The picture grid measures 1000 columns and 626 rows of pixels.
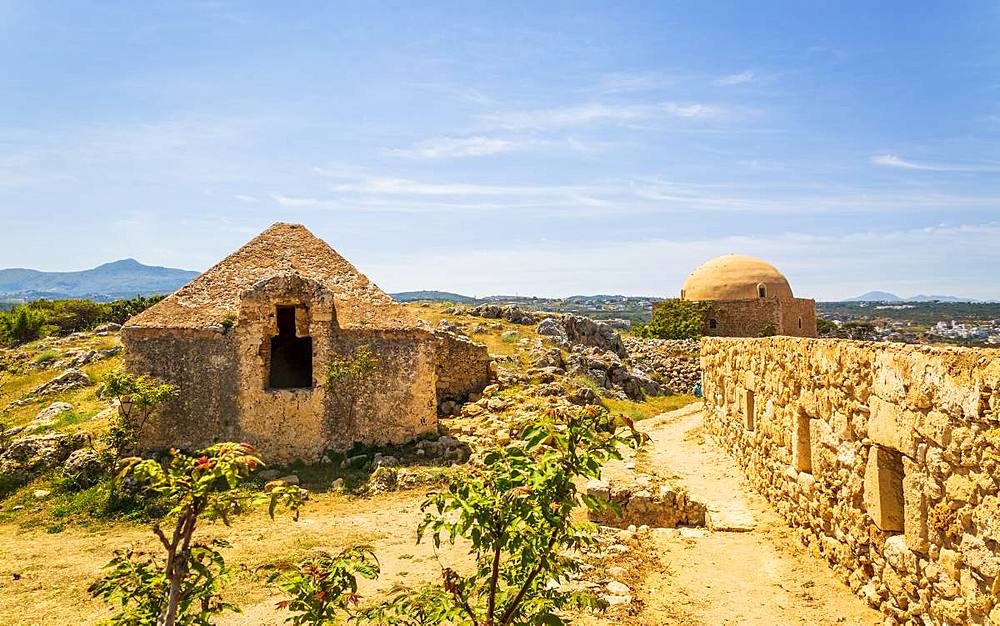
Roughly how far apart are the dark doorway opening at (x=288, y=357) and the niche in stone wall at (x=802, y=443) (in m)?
11.1

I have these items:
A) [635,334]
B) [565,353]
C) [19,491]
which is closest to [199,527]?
[19,491]

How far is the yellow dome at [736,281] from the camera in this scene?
115 ft

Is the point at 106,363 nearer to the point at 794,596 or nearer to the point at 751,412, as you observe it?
the point at 751,412

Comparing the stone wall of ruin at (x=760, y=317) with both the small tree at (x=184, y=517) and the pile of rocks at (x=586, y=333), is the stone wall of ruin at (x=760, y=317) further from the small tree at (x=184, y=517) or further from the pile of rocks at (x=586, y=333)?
the small tree at (x=184, y=517)

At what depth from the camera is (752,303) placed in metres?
34.6

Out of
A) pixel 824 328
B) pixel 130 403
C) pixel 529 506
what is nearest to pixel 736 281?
pixel 824 328

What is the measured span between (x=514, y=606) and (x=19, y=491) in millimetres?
12275

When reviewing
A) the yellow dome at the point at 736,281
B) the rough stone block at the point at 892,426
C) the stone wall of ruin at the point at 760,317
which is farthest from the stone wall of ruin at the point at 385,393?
the yellow dome at the point at 736,281

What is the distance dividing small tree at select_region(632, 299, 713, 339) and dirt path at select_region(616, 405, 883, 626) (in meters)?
25.5

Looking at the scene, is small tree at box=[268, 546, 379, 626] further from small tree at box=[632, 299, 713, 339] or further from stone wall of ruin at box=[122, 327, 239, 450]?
small tree at box=[632, 299, 713, 339]

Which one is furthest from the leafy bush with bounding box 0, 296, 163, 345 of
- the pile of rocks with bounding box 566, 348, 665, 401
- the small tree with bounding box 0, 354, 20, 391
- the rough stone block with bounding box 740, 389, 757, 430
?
the rough stone block with bounding box 740, 389, 757, 430

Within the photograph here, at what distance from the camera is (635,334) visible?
135ft

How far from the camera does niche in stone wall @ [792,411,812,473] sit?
775cm

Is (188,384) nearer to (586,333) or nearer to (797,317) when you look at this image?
(586,333)
